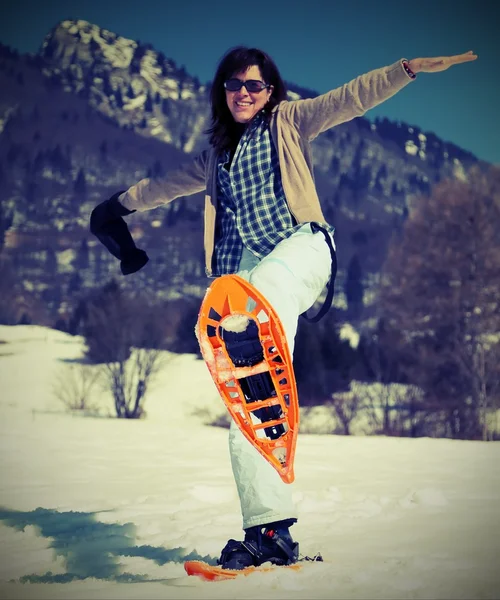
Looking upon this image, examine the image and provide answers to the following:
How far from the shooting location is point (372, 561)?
203cm

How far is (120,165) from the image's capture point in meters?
72.3

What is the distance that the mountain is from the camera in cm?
4472

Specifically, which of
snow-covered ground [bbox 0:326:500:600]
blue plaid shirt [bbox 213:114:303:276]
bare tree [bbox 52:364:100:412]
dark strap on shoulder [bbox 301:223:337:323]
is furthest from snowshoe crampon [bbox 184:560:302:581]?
bare tree [bbox 52:364:100:412]

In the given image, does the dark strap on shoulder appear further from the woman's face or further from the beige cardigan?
the woman's face

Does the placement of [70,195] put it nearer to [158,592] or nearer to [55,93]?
[55,93]

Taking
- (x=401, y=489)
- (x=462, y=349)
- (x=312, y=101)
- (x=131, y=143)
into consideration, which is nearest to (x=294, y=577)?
(x=312, y=101)

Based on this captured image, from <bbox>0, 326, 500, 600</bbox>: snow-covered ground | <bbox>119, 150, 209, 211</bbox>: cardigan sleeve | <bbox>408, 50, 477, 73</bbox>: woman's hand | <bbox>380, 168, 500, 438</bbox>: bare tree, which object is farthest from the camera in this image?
<bbox>380, 168, 500, 438</bbox>: bare tree

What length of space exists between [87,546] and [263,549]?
1.03m

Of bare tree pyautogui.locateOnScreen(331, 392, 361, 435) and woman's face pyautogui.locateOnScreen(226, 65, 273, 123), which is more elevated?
woman's face pyautogui.locateOnScreen(226, 65, 273, 123)

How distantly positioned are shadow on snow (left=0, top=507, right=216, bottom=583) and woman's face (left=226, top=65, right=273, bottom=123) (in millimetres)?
1479

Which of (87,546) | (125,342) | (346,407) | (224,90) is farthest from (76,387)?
(224,90)

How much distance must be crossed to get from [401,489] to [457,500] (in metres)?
0.55

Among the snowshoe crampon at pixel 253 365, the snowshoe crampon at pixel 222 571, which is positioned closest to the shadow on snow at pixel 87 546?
the snowshoe crampon at pixel 222 571

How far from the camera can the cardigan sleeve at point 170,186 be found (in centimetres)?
254
